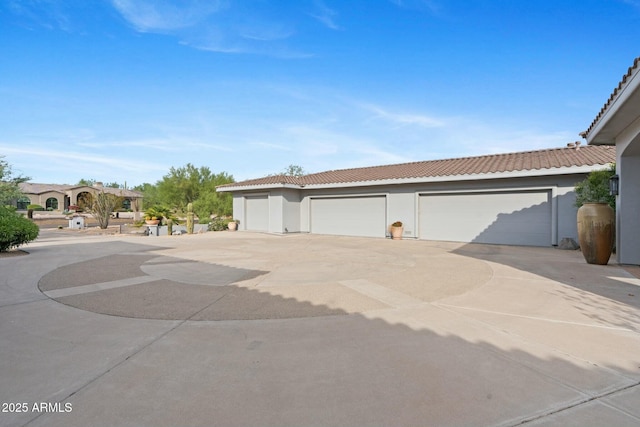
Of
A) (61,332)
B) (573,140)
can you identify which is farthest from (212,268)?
(573,140)

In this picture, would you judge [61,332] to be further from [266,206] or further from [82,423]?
[266,206]

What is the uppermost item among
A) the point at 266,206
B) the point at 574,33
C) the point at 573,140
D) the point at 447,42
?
the point at 447,42

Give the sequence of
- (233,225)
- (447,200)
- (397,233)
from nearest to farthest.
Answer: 1. (447,200)
2. (397,233)
3. (233,225)

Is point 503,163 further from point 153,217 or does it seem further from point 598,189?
point 153,217

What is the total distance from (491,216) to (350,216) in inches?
267

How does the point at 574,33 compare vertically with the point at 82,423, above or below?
above

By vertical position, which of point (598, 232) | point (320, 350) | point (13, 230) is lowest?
point (320, 350)

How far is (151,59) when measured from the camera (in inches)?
515

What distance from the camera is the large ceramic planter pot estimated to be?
25.8 ft

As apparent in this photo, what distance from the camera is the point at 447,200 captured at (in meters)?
14.6

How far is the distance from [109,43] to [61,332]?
40.2 ft

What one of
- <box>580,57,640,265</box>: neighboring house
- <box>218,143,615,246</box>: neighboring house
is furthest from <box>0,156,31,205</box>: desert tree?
<box>580,57,640,265</box>: neighboring house

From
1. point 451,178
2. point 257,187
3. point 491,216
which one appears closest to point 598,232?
point 491,216

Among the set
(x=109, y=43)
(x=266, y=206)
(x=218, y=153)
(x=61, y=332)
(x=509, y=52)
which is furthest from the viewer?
(x=218, y=153)
